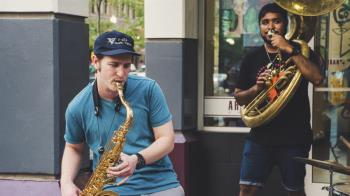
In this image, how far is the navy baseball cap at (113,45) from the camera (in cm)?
314

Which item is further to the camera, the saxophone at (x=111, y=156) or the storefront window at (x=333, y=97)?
the storefront window at (x=333, y=97)

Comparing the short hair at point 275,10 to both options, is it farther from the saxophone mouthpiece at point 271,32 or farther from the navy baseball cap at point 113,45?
the navy baseball cap at point 113,45

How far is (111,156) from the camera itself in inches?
125

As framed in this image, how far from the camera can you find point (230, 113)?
6.45m

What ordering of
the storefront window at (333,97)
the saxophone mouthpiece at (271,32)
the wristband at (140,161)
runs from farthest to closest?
the storefront window at (333,97), the saxophone mouthpiece at (271,32), the wristband at (140,161)

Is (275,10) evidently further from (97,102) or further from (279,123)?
(97,102)

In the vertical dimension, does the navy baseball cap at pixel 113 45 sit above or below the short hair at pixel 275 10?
below

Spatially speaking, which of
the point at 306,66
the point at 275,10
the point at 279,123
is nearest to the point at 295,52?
the point at 306,66

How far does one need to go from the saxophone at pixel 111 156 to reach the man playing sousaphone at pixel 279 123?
224 cm

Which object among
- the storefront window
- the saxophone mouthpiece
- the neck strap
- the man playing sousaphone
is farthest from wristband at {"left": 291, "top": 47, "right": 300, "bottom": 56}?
the neck strap

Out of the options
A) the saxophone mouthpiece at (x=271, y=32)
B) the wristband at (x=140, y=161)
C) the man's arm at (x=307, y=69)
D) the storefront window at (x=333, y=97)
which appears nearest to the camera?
the wristband at (x=140, y=161)

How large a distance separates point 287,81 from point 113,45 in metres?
2.33

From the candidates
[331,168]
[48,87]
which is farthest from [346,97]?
[48,87]

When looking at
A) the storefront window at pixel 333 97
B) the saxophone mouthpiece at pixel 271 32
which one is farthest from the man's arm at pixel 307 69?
the storefront window at pixel 333 97
